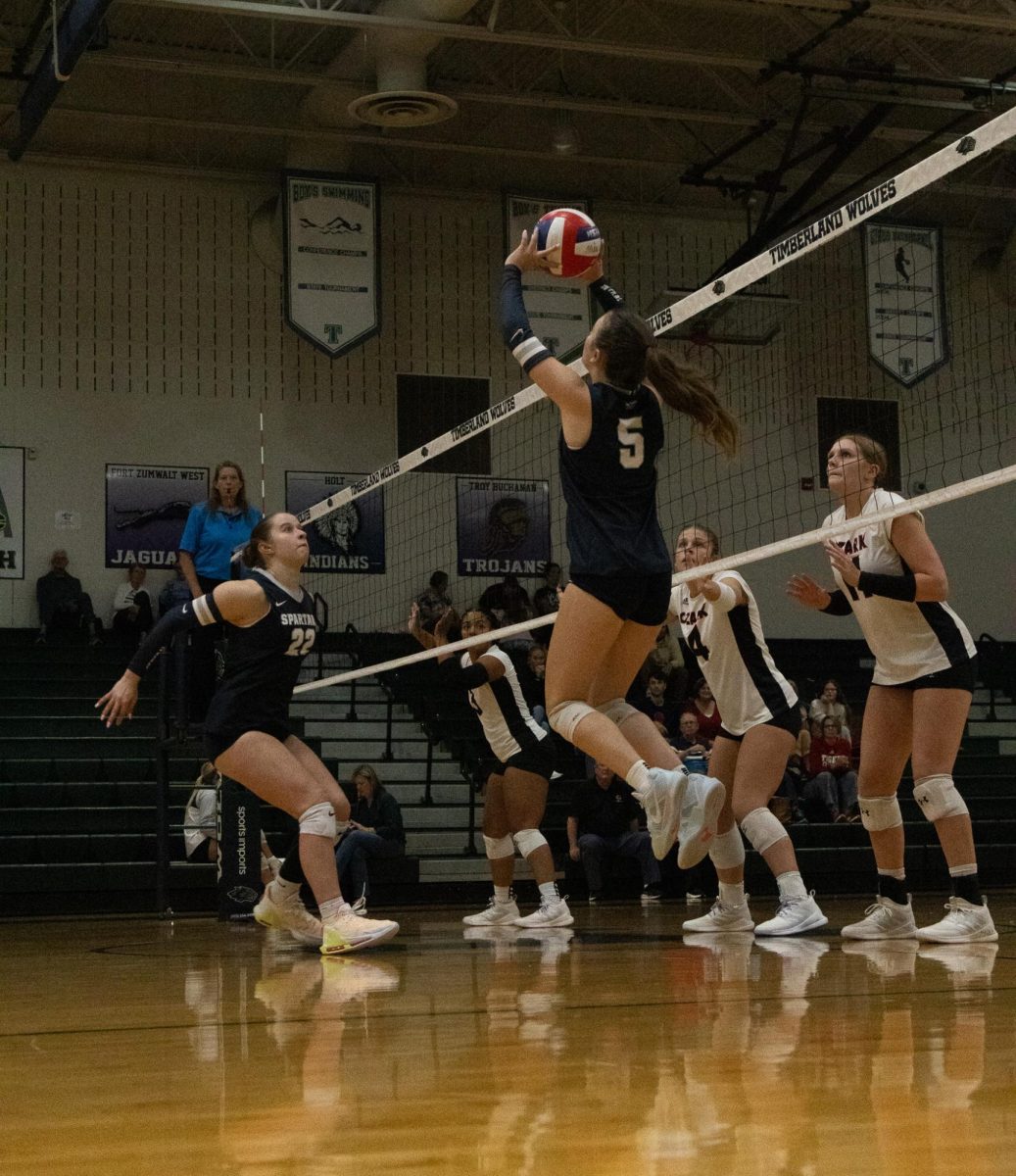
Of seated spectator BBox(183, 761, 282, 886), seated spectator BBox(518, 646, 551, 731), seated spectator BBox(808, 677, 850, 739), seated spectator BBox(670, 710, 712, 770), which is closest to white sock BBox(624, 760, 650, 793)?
seated spectator BBox(183, 761, 282, 886)

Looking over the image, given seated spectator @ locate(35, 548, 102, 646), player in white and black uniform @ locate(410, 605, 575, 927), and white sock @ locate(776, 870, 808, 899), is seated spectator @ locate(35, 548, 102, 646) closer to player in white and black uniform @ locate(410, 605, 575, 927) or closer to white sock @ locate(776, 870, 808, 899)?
player in white and black uniform @ locate(410, 605, 575, 927)

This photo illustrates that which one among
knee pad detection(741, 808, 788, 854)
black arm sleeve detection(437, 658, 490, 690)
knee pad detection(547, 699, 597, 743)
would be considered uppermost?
black arm sleeve detection(437, 658, 490, 690)

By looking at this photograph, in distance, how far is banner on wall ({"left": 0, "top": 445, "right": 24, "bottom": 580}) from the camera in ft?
64.6

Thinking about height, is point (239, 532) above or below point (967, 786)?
above

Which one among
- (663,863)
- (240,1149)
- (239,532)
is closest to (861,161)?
(663,863)

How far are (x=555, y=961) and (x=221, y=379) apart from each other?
52.3 ft

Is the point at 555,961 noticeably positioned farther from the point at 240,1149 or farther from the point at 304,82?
the point at 304,82

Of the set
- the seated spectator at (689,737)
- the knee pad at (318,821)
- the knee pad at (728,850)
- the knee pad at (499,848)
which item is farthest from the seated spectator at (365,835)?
the knee pad at (318,821)

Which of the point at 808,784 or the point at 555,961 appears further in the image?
the point at 808,784

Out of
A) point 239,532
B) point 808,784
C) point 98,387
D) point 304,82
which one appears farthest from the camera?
point 98,387

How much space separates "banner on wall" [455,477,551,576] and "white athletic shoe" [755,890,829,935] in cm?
1387

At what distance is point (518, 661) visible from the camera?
Result: 680 inches

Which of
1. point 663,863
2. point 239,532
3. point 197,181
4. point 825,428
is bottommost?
point 663,863

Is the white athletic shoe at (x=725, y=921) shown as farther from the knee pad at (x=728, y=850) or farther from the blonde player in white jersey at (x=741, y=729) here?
the knee pad at (x=728, y=850)
